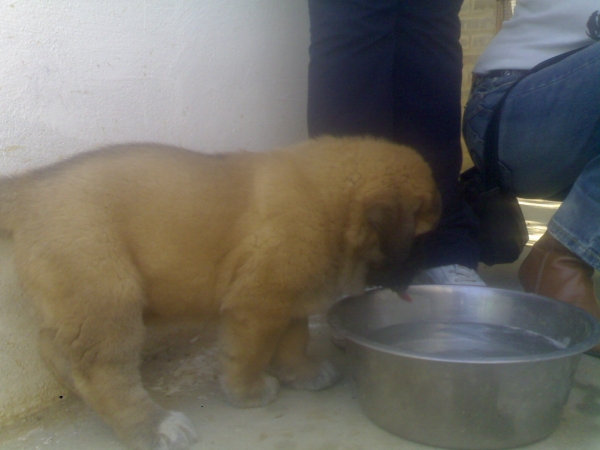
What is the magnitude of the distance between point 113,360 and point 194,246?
398 millimetres

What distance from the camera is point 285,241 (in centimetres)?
170

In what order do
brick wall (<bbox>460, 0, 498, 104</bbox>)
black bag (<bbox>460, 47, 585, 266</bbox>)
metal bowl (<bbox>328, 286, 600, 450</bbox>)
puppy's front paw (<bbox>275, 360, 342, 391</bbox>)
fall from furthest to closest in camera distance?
brick wall (<bbox>460, 0, 498, 104</bbox>) → black bag (<bbox>460, 47, 585, 266</bbox>) → puppy's front paw (<bbox>275, 360, 342, 391</bbox>) → metal bowl (<bbox>328, 286, 600, 450</bbox>)

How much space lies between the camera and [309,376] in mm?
1957

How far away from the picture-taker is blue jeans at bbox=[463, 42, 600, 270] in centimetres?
209

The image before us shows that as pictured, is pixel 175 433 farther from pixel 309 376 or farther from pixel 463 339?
pixel 463 339

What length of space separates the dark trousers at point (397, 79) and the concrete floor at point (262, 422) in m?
0.84

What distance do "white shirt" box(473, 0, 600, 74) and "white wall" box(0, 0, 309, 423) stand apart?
98cm

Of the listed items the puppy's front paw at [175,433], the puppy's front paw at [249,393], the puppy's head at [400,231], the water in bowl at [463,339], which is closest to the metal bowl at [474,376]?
the water in bowl at [463,339]

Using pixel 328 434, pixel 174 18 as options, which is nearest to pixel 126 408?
pixel 328 434

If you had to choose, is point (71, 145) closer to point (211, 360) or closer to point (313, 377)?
point (211, 360)

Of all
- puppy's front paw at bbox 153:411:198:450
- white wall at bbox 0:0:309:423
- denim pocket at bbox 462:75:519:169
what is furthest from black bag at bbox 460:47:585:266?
puppy's front paw at bbox 153:411:198:450

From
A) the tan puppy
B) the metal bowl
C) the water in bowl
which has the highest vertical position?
the tan puppy

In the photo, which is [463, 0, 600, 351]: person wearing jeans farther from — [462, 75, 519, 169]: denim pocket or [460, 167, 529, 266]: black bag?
[460, 167, 529, 266]: black bag

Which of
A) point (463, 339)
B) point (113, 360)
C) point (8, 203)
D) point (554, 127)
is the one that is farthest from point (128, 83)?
point (554, 127)
